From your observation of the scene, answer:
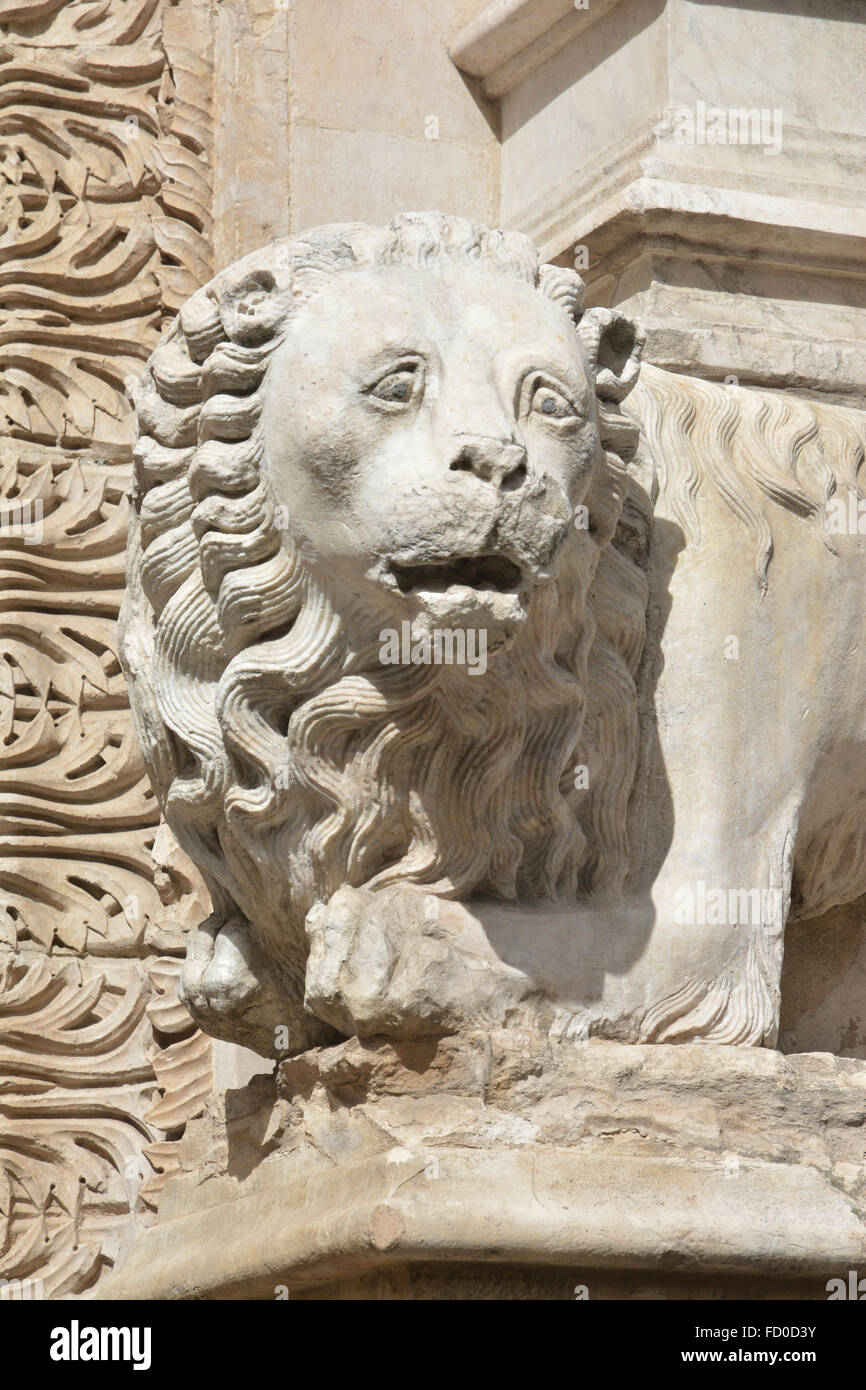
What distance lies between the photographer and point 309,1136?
311cm

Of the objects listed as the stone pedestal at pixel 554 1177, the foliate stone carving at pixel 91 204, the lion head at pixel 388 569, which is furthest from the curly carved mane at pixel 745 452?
the foliate stone carving at pixel 91 204

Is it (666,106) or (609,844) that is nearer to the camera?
(609,844)

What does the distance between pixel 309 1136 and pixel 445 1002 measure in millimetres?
281

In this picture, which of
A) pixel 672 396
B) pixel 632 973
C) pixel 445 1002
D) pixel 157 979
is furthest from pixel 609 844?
pixel 157 979

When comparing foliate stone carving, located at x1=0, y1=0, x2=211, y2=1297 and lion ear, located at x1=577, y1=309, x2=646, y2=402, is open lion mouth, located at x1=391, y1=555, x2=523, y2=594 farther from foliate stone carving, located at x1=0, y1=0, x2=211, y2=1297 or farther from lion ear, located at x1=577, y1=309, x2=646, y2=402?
foliate stone carving, located at x1=0, y1=0, x2=211, y2=1297

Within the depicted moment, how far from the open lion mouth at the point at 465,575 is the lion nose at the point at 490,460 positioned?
10 cm

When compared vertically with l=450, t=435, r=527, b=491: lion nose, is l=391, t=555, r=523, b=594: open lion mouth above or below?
below

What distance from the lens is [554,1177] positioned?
2.88 meters

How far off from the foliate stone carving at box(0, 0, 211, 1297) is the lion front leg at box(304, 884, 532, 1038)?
43.9 inches

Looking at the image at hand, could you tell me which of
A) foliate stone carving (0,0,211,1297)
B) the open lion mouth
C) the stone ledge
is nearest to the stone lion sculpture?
the open lion mouth

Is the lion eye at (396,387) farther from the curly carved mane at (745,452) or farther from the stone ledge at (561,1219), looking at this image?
the stone ledge at (561,1219)

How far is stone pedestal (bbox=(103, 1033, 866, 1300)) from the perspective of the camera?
2.84 m

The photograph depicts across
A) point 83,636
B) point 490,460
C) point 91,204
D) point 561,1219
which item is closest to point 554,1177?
point 561,1219

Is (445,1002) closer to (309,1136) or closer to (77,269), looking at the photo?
(309,1136)
